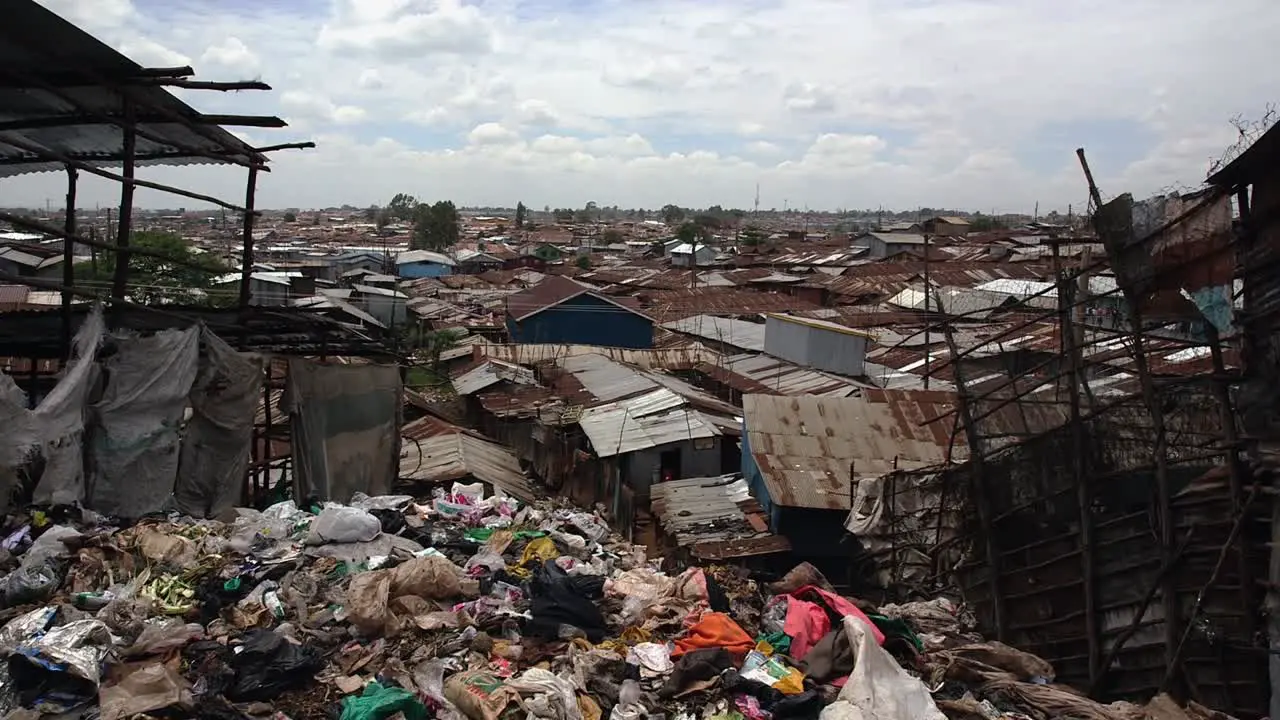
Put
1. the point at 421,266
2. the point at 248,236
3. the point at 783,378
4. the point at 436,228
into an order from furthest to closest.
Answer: the point at 436,228 < the point at 421,266 < the point at 783,378 < the point at 248,236

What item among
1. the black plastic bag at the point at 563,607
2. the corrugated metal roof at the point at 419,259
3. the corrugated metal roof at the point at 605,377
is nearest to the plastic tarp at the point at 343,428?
the black plastic bag at the point at 563,607

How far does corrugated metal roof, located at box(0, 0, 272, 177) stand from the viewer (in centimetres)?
626

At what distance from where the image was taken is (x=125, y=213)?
760 cm

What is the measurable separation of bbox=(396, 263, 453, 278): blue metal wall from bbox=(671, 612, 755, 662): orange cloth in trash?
45.8m

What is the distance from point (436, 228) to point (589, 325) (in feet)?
147

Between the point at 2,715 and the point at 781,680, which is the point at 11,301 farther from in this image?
the point at 781,680

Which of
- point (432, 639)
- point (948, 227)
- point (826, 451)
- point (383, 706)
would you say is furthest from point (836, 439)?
point (948, 227)

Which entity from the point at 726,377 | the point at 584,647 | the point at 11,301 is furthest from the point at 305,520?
the point at 11,301

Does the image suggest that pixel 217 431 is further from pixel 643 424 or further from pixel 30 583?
pixel 643 424

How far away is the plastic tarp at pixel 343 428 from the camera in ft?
30.2

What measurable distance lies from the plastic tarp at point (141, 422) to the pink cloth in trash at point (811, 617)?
17.4ft

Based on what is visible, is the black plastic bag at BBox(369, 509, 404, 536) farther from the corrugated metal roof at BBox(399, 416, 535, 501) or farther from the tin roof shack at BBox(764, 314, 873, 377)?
the tin roof shack at BBox(764, 314, 873, 377)

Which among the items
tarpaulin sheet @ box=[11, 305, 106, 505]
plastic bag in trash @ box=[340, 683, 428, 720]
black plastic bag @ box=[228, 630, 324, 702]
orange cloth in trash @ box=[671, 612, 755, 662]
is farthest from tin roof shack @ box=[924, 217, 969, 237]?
plastic bag in trash @ box=[340, 683, 428, 720]

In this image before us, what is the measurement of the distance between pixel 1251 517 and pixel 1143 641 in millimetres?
1170
